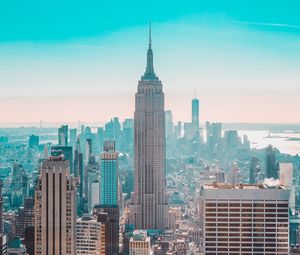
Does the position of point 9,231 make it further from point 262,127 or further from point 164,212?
point 164,212

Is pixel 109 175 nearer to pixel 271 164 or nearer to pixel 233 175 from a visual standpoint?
pixel 233 175

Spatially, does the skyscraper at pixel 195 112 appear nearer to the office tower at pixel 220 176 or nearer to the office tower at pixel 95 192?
the office tower at pixel 220 176

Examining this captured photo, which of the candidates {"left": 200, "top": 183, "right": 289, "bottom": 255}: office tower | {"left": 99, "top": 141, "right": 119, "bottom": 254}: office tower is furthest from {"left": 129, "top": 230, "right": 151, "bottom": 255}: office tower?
{"left": 200, "top": 183, "right": 289, "bottom": 255}: office tower

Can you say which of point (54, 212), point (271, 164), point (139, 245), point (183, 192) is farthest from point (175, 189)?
point (54, 212)

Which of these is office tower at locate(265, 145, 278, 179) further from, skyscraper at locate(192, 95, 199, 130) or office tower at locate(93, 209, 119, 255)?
office tower at locate(93, 209, 119, 255)

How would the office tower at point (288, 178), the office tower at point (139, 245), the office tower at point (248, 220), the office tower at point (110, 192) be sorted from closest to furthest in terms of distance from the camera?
1. the office tower at point (248, 220)
2. the office tower at point (288, 178)
3. the office tower at point (110, 192)
4. the office tower at point (139, 245)

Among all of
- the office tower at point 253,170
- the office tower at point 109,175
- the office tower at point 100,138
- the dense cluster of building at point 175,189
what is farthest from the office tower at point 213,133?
the office tower at point 109,175

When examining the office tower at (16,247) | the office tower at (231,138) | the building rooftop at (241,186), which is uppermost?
the office tower at (231,138)
